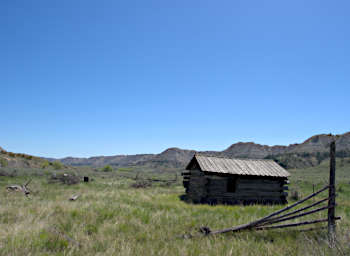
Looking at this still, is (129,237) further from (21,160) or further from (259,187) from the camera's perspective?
(21,160)

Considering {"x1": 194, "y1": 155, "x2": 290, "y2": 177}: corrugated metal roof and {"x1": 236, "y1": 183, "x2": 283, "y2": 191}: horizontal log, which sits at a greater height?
{"x1": 194, "y1": 155, "x2": 290, "y2": 177}: corrugated metal roof

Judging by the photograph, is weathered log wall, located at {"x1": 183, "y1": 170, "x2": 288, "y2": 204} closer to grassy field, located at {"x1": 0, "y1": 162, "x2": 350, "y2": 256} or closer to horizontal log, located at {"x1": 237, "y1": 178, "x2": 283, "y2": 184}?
horizontal log, located at {"x1": 237, "y1": 178, "x2": 283, "y2": 184}

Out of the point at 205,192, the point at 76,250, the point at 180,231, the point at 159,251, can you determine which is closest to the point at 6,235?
the point at 76,250

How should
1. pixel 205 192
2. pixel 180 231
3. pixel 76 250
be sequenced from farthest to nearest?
pixel 205 192 < pixel 180 231 < pixel 76 250

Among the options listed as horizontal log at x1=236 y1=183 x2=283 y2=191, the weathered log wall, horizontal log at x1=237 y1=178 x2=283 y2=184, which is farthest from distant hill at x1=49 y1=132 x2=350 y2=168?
horizontal log at x1=236 y1=183 x2=283 y2=191

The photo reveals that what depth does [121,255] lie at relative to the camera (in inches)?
166

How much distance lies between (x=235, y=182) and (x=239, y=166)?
1149 millimetres

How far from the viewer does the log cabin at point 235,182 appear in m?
14.0

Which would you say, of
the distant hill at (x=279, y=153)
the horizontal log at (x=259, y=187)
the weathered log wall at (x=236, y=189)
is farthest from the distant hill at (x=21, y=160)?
the horizontal log at (x=259, y=187)

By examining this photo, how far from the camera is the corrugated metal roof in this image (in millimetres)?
13922

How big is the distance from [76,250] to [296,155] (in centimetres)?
7435

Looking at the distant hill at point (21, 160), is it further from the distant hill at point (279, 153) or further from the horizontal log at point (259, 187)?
the horizontal log at point (259, 187)

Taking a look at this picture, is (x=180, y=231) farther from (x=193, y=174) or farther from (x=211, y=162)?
A: (x=193, y=174)

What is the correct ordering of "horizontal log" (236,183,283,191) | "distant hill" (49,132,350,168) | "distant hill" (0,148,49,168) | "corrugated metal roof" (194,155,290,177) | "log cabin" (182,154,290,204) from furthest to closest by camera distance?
"distant hill" (49,132,350,168) → "distant hill" (0,148,49,168) → "horizontal log" (236,183,283,191) → "log cabin" (182,154,290,204) → "corrugated metal roof" (194,155,290,177)
